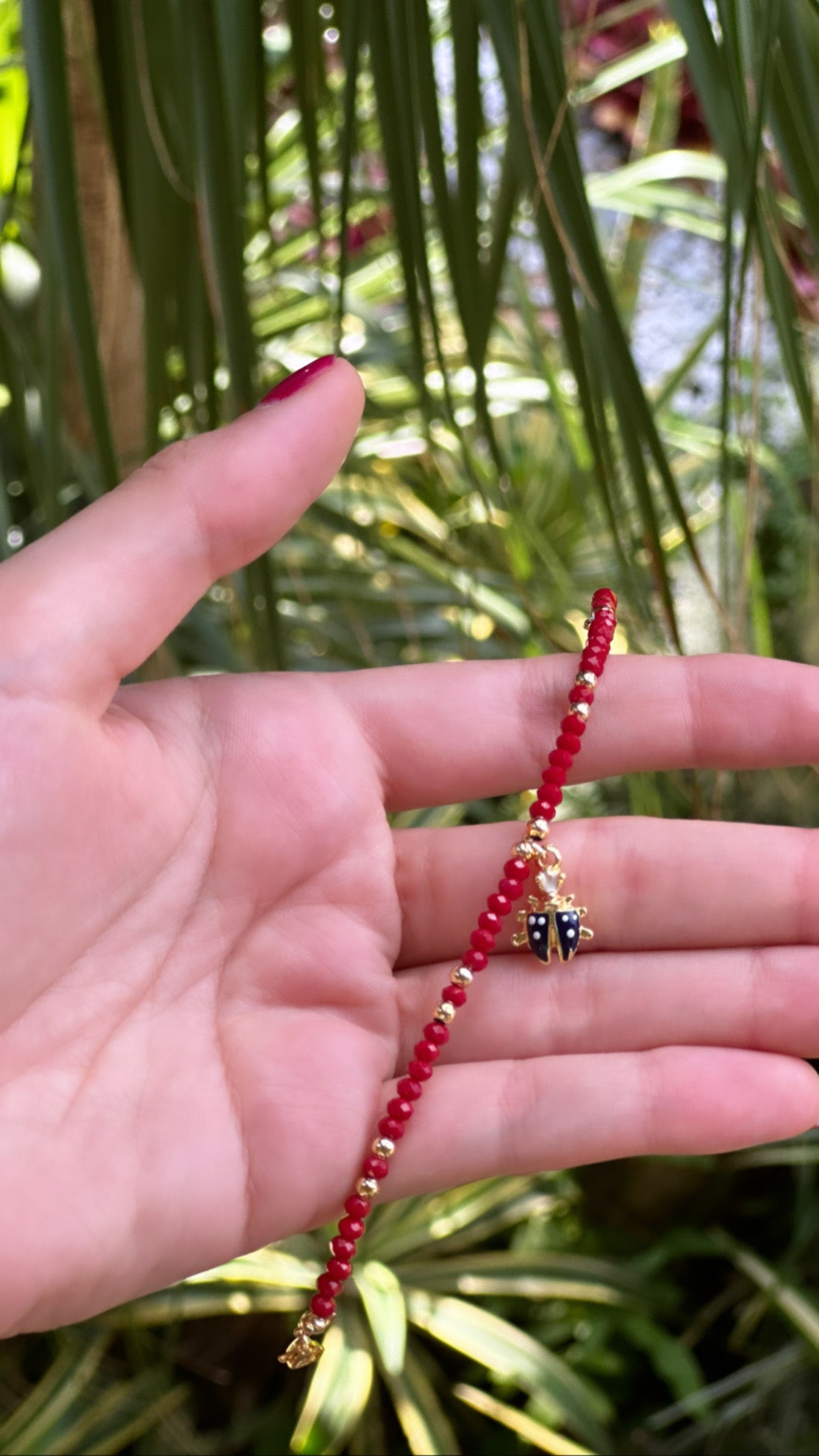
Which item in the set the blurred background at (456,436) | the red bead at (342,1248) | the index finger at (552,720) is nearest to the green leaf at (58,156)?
the blurred background at (456,436)

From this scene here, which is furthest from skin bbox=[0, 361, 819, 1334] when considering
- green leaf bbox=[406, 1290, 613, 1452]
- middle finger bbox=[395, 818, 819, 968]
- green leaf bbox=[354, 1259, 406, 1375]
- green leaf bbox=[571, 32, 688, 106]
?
green leaf bbox=[571, 32, 688, 106]

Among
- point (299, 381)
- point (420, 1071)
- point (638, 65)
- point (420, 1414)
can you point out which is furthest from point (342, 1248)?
point (638, 65)

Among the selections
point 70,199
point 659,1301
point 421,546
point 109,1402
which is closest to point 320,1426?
point 109,1402

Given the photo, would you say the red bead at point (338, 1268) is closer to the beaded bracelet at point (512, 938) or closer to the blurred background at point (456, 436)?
the beaded bracelet at point (512, 938)

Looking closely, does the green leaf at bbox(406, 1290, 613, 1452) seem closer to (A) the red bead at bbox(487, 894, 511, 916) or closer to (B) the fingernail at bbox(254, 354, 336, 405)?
(A) the red bead at bbox(487, 894, 511, 916)

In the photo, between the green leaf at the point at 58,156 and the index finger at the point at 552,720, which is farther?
the index finger at the point at 552,720

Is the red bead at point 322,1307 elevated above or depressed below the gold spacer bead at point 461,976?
below
